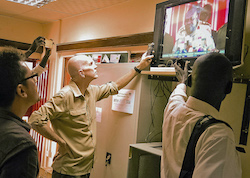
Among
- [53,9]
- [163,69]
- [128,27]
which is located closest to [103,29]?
[128,27]

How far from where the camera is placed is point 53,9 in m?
4.20

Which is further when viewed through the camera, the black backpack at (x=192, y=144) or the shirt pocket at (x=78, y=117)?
the shirt pocket at (x=78, y=117)

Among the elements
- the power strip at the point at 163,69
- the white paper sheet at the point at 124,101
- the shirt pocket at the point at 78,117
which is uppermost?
the power strip at the point at 163,69

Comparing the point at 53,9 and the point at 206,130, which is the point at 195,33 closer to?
the point at 206,130

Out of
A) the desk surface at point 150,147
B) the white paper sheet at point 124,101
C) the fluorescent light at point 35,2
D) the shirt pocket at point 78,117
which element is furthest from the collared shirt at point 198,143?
the fluorescent light at point 35,2

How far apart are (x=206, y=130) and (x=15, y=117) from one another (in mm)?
902

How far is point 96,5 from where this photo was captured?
378cm

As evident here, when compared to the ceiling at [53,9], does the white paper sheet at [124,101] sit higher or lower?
lower

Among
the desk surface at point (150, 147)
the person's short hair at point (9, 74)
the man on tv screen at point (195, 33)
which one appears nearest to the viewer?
the person's short hair at point (9, 74)

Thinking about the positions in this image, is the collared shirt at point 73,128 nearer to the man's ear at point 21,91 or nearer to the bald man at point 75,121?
the bald man at point 75,121

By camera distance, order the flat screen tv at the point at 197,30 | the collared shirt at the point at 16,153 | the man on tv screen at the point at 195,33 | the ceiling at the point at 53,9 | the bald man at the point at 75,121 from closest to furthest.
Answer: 1. the collared shirt at the point at 16,153
2. the flat screen tv at the point at 197,30
3. the man on tv screen at the point at 195,33
4. the bald man at the point at 75,121
5. the ceiling at the point at 53,9

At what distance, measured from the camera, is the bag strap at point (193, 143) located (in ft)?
4.24

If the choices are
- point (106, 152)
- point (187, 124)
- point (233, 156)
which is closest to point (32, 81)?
point (187, 124)

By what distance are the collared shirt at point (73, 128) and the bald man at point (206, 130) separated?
1.03m
